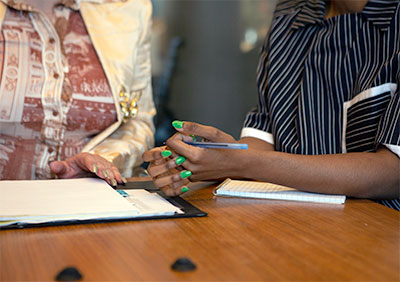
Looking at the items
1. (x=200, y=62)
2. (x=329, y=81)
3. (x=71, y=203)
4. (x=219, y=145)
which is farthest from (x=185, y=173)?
(x=200, y=62)

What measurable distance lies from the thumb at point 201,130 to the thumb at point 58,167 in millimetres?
420

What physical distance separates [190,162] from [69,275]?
516mm

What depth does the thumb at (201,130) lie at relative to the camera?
1.06m

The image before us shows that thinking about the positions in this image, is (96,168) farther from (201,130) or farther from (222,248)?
(222,248)

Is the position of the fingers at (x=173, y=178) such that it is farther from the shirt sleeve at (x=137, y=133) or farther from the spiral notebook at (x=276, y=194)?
the shirt sleeve at (x=137, y=133)

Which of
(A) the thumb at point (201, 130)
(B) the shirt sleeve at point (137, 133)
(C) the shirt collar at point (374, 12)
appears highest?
(C) the shirt collar at point (374, 12)

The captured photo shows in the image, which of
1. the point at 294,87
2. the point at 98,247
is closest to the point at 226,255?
the point at 98,247

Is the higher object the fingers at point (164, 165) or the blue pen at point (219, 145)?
the blue pen at point (219, 145)

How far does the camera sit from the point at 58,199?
0.94 metres

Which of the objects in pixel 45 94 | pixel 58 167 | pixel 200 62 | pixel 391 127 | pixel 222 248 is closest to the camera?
pixel 222 248

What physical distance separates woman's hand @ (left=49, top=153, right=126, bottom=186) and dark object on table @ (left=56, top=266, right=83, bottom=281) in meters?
0.56

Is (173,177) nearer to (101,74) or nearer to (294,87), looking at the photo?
(294,87)

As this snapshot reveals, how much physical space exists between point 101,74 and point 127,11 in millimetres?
296

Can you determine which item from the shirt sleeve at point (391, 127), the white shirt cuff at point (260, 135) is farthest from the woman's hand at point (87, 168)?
the shirt sleeve at point (391, 127)
